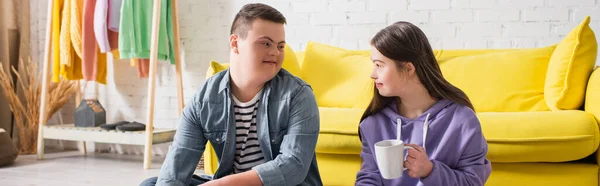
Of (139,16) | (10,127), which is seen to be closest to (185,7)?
(139,16)

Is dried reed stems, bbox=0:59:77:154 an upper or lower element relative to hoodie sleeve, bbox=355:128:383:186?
lower

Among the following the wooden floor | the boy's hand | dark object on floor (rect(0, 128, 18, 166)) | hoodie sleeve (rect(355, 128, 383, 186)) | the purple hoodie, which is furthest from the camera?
dark object on floor (rect(0, 128, 18, 166))

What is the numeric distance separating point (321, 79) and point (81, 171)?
4.67ft

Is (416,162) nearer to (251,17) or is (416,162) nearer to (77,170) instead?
(251,17)

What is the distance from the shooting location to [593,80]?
247 cm

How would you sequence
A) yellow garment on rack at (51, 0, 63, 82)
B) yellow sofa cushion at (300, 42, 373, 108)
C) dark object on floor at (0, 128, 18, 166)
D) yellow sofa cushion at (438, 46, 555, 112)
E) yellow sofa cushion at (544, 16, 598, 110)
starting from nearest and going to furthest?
1. yellow sofa cushion at (544, 16, 598, 110)
2. yellow sofa cushion at (438, 46, 555, 112)
3. yellow sofa cushion at (300, 42, 373, 108)
4. dark object on floor at (0, 128, 18, 166)
5. yellow garment on rack at (51, 0, 63, 82)

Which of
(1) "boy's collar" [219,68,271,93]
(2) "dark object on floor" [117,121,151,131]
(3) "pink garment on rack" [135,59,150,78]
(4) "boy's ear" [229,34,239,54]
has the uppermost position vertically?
(4) "boy's ear" [229,34,239,54]

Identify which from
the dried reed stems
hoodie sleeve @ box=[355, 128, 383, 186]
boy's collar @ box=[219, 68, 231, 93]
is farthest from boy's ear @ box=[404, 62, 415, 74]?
the dried reed stems

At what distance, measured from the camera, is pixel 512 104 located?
2.68 meters

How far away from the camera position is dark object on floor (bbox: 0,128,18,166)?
3.55 m

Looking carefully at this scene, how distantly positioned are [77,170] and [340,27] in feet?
5.34

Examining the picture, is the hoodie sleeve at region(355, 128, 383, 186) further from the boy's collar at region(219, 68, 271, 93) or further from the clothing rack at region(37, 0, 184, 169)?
the clothing rack at region(37, 0, 184, 169)

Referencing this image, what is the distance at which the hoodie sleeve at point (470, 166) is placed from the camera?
1.54 metres

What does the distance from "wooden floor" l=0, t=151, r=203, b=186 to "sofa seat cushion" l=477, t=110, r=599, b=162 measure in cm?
169
